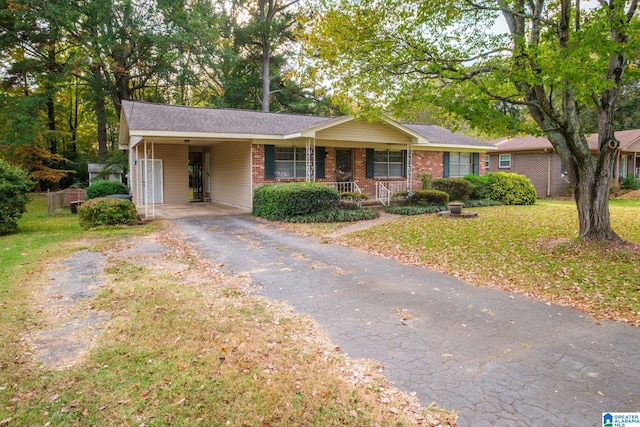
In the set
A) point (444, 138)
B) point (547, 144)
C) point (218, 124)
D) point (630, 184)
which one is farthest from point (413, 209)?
point (630, 184)

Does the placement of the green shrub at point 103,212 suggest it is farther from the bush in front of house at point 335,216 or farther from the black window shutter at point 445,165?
the black window shutter at point 445,165

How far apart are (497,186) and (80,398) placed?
62.4 ft

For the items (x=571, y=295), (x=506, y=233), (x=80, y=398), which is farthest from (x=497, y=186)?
(x=80, y=398)

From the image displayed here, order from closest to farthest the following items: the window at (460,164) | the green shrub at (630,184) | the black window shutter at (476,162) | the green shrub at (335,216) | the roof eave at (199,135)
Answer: the roof eave at (199,135)
the green shrub at (335,216)
the window at (460,164)
the black window shutter at (476,162)
the green shrub at (630,184)

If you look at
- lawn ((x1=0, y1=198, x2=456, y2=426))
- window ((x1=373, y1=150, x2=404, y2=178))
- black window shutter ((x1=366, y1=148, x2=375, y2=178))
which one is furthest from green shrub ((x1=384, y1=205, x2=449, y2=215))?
lawn ((x1=0, y1=198, x2=456, y2=426))

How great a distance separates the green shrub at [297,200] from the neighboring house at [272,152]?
2009 millimetres

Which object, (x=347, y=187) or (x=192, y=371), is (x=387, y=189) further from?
(x=192, y=371)

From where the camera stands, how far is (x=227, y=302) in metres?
5.33

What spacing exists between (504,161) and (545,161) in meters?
2.74

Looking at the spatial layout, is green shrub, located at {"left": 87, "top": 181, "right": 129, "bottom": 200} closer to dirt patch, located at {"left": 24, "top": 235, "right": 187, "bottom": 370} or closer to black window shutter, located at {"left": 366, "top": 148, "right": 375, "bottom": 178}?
dirt patch, located at {"left": 24, "top": 235, "right": 187, "bottom": 370}

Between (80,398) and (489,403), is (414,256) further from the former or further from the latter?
(80,398)

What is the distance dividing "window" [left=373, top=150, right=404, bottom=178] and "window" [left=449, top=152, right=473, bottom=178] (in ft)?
11.2

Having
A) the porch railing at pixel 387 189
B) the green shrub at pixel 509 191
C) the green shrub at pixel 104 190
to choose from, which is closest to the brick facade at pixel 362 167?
the porch railing at pixel 387 189

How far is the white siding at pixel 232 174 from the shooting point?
52.2 ft
